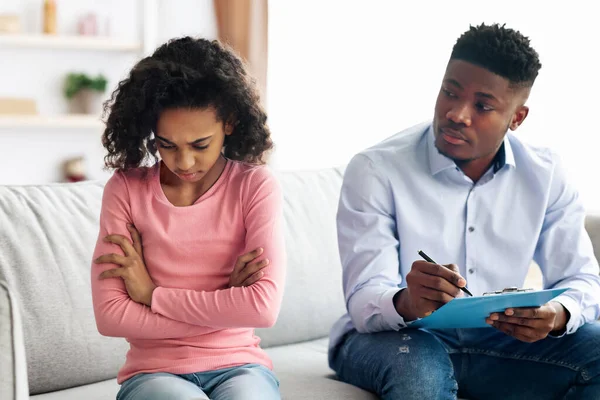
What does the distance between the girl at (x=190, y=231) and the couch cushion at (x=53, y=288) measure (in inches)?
10.3

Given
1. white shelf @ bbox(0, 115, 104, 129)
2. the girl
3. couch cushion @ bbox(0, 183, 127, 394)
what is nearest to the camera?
the girl

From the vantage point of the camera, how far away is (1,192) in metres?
1.92

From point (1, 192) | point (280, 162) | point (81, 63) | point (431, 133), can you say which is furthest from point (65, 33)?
point (431, 133)

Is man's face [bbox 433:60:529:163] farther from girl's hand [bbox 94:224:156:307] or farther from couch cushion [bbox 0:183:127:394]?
couch cushion [bbox 0:183:127:394]

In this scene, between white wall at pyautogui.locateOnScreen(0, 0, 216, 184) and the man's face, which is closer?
the man's face

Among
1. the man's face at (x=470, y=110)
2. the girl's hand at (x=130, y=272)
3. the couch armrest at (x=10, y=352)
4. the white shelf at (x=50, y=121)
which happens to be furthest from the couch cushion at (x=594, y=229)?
the white shelf at (x=50, y=121)

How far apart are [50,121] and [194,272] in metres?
3.09

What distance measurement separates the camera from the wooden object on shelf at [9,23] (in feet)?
14.4

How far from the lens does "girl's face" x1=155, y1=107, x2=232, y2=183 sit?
158 cm

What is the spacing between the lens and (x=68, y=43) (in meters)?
4.50

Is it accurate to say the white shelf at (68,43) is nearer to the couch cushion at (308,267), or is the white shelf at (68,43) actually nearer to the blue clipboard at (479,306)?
the couch cushion at (308,267)

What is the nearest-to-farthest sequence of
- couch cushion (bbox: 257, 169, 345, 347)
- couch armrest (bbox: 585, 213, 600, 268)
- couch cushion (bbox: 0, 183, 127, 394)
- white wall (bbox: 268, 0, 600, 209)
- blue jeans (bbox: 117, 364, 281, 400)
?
1. blue jeans (bbox: 117, 364, 281, 400)
2. couch cushion (bbox: 0, 183, 127, 394)
3. couch cushion (bbox: 257, 169, 345, 347)
4. couch armrest (bbox: 585, 213, 600, 268)
5. white wall (bbox: 268, 0, 600, 209)

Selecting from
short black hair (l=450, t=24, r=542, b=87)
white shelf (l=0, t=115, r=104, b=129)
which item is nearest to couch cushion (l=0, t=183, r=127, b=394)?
short black hair (l=450, t=24, r=542, b=87)

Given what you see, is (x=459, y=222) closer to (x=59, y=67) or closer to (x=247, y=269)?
(x=247, y=269)
